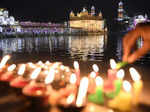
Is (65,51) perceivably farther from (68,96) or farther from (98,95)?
(68,96)

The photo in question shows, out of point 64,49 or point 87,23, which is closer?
point 64,49

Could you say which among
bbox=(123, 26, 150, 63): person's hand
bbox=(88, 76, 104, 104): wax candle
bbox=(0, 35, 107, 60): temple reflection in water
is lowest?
bbox=(0, 35, 107, 60): temple reflection in water

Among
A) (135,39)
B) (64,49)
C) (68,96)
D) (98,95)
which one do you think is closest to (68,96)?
(68,96)

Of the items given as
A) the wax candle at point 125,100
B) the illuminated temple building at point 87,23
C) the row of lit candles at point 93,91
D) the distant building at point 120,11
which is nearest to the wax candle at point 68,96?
the row of lit candles at point 93,91

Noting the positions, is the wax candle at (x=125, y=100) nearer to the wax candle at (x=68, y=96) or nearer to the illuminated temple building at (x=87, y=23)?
the wax candle at (x=68, y=96)

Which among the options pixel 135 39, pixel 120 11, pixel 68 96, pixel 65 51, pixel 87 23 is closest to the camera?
pixel 135 39

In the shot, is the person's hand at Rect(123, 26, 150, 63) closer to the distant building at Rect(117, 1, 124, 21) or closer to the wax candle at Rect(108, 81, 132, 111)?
the wax candle at Rect(108, 81, 132, 111)

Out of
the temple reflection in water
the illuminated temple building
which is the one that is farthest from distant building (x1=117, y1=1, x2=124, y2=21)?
the temple reflection in water

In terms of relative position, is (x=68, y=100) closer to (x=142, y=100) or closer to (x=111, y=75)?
(x=111, y=75)

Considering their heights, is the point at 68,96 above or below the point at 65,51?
above

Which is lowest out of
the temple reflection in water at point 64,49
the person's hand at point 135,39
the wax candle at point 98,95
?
the temple reflection in water at point 64,49

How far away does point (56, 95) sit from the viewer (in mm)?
4582

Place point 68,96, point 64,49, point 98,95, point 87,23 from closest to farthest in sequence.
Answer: point 68,96 → point 98,95 → point 64,49 → point 87,23

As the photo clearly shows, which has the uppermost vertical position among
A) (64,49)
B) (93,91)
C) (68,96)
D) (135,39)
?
(135,39)
